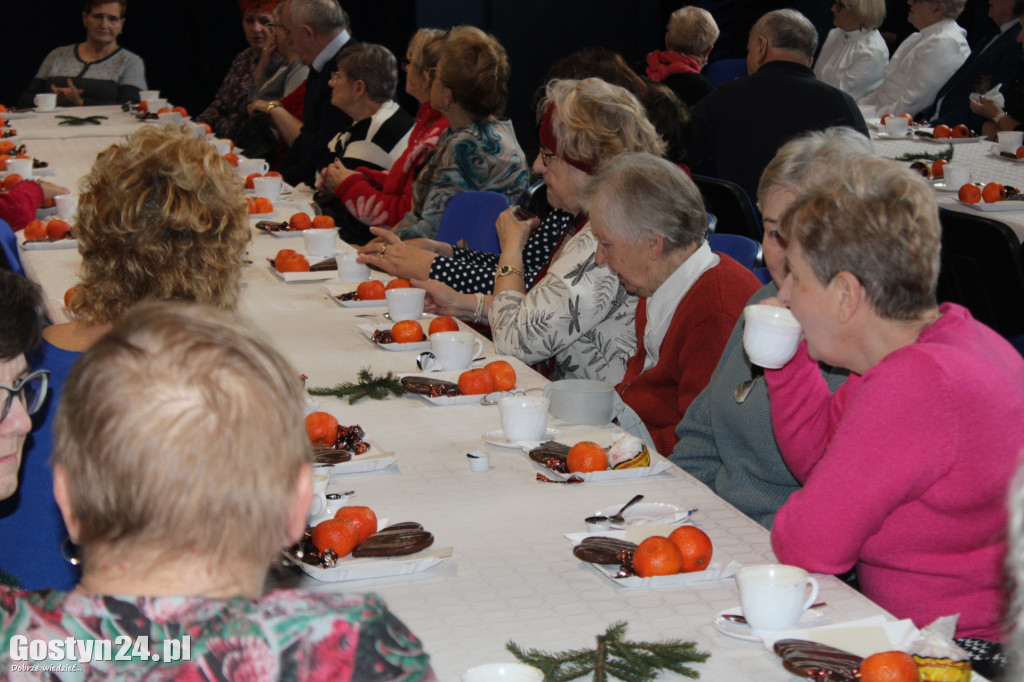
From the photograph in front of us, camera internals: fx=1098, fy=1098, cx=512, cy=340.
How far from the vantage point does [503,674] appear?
130 cm

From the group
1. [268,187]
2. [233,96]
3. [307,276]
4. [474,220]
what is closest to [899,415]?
[307,276]

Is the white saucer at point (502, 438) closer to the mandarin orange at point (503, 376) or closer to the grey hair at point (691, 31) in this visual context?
the mandarin orange at point (503, 376)

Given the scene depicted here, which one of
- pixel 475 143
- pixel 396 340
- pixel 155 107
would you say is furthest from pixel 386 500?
pixel 155 107

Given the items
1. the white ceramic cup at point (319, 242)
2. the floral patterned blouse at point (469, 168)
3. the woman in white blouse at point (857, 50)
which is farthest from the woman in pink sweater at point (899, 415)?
the woman in white blouse at point (857, 50)

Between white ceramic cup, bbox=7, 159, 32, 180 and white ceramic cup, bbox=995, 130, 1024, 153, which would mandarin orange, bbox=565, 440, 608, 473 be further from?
white ceramic cup, bbox=995, 130, 1024, 153

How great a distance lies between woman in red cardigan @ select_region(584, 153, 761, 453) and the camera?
2.59 m

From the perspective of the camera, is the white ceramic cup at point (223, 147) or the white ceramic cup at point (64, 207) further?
the white ceramic cup at point (223, 147)

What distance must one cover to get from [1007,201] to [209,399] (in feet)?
13.2

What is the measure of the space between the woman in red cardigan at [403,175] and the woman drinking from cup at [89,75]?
416 centimetres

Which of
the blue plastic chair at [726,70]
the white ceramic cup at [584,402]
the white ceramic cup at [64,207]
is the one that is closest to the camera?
the white ceramic cup at [584,402]

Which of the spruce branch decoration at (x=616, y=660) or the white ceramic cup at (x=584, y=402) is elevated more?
the spruce branch decoration at (x=616, y=660)

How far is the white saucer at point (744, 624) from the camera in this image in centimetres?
145

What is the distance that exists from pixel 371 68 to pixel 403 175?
Result: 1.98ft

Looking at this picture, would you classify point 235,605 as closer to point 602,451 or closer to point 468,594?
point 468,594
